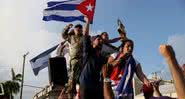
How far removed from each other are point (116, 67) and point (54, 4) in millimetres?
6252

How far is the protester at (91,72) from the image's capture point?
6.50 metres

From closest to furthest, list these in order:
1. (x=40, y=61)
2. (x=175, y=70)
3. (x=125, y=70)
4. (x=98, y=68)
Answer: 1. (x=175, y=70)
2. (x=98, y=68)
3. (x=125, y=70)
4. (x=40, y=61)

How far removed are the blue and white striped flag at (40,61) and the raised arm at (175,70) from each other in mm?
11188

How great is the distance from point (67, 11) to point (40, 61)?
2048 millimetres

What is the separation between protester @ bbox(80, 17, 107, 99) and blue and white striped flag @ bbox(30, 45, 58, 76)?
702 cm

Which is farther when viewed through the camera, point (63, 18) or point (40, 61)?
point (40, 61)

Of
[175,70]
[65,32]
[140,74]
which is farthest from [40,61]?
[175,70]

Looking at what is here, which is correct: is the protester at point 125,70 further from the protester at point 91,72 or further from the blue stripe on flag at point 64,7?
the blue stripe on flag at point 64,7

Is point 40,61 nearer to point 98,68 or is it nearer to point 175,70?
point 98,68

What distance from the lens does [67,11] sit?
43.1 ft

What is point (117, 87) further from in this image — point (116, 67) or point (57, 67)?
point (57, 67)

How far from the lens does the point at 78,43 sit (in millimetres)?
8953

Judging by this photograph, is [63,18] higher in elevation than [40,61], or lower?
higher

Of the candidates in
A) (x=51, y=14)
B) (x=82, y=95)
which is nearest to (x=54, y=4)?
(x=51, y=14)
